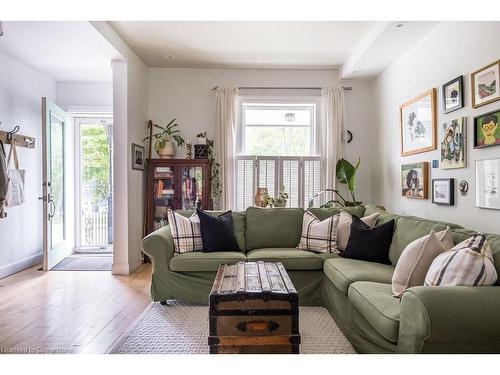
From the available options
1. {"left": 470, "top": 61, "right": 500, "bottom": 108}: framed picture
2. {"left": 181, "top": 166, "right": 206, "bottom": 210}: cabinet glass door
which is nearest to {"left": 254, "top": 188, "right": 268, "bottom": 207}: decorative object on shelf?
{"left": 181, "top": 166, "right": 206, "bottom": 210}: cabinet glass door

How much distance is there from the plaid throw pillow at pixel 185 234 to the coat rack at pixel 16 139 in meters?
2.39

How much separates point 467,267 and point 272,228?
2071 millimetres

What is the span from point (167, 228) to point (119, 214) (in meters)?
1.11

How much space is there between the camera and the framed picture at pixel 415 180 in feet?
12.2

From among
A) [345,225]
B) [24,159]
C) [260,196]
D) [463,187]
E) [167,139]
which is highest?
[167,139]

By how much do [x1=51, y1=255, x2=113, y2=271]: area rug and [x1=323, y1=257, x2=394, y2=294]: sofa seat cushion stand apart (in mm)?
3025

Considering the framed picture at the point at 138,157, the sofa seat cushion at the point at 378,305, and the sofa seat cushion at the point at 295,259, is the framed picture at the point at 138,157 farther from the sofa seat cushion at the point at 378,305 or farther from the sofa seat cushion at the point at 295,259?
the sofa seat cushion at the point at 378,305

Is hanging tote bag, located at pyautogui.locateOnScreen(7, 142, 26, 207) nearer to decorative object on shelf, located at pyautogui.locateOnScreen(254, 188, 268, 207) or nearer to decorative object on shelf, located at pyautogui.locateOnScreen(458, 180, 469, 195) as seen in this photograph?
decorative object on shelf, located at pyautogui.locateOnScreen(254, 188, 268, 207)

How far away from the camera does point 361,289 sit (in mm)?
2227

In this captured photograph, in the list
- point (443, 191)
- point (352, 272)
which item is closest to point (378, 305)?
point (352, 272)

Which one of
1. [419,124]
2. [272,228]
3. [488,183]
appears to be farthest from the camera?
[419,124]

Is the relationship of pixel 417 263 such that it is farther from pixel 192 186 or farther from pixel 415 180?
pixel 192 186

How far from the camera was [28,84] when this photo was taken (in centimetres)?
471
